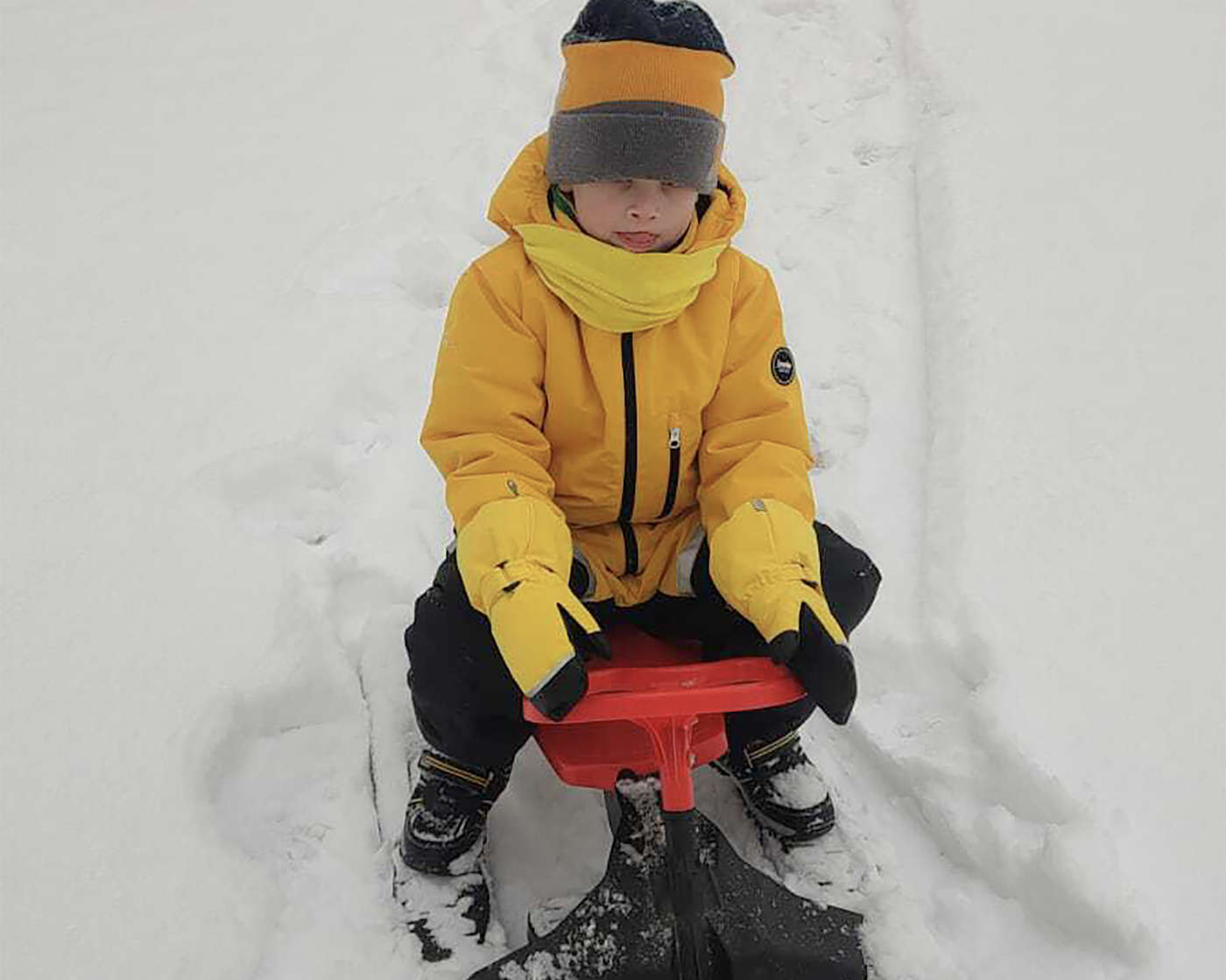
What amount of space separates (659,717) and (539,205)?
27.8 inches

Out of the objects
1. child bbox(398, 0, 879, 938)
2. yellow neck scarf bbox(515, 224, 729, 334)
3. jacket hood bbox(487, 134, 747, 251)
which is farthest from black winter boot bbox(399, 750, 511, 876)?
jacket hood bbox(487, 134, 747, 251)

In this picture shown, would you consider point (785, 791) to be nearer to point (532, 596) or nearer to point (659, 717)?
point (659, 717)

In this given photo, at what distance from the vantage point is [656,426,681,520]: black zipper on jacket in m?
1.64

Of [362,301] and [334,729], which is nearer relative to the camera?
[334,729]

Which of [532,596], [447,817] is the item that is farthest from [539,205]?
[447,817]

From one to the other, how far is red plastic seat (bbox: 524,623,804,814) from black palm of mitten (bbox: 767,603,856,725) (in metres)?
0.02

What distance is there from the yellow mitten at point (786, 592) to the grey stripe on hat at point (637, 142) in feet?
1.51

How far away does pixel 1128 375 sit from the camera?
8.14 ft

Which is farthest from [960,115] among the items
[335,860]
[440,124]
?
[335,860]

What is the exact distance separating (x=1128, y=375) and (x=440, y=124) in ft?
7.17

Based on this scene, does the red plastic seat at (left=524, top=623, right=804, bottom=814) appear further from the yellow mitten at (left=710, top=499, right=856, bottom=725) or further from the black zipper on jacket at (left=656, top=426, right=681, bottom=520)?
the black zipper on jacket at (left=656, top=426, right=681, bottom=520)

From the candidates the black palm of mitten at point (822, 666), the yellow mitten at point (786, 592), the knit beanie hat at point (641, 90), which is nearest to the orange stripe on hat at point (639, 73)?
the knit beanie hat at point (641, 90)

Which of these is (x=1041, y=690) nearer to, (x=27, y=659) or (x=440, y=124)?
(x=27, y=659)

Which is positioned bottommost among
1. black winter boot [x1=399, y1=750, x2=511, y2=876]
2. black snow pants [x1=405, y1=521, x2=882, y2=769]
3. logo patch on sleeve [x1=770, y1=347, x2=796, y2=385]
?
black winter boot [x1=399, y1=750, x2=511, y2=876]
